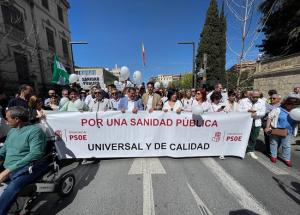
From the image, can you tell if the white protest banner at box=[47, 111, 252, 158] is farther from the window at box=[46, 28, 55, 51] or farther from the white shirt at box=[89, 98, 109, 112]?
the window at box=[46, 28, 55, 51]

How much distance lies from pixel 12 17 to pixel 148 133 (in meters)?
14.7

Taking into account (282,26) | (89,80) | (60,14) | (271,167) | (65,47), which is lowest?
(271,167)

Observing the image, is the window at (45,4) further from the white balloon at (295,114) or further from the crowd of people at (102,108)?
the white balloon at (295,114)

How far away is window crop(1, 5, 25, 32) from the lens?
11.4 metres

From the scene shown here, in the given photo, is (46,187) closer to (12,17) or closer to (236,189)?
(236,189)

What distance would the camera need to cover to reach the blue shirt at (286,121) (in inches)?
149

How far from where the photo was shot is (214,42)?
29.7m

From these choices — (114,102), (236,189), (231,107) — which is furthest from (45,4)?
(236,189)

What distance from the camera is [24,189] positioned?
2090 mm

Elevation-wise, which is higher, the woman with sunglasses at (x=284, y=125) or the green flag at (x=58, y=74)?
the green flag at (x=58, y=74)

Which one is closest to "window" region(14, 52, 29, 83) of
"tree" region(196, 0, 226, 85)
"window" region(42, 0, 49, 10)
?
"window" region(42, 0, 49, 10)

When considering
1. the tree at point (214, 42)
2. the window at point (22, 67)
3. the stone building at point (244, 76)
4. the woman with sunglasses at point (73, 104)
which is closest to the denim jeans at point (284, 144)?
the woman with sunglasses at point (73, 104)

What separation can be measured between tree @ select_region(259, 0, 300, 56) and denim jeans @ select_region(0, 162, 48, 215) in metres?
17.0

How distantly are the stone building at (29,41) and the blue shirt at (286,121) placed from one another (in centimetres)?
1250
